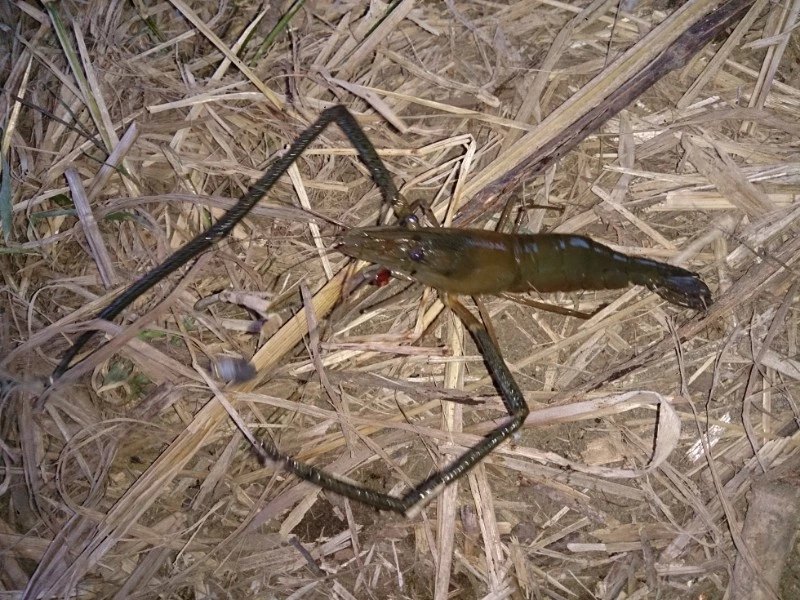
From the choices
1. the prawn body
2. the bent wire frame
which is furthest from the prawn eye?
the bent wire frame

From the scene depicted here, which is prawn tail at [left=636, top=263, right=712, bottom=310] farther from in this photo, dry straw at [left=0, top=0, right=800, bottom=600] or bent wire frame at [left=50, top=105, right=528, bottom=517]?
bent wire frame at [left=50, top=105, right=528, bottom=517]

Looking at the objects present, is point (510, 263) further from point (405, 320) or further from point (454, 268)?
point (405, 320)

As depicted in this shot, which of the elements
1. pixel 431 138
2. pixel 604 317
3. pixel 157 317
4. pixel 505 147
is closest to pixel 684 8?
pixel 505 147

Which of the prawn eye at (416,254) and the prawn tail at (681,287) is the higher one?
the prawn eye at (416,254)

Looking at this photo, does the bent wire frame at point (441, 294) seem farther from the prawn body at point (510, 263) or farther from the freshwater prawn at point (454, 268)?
the prawn body at point (510, 263)

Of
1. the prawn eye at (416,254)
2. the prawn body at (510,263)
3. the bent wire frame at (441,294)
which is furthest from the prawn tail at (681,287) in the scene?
the prawn eye at (416,254)

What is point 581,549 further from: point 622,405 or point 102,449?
point 102,449

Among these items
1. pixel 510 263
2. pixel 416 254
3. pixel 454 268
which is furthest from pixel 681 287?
pixel 416 254

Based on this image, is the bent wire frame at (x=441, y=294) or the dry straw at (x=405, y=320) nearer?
the bent wire frame at (x=441, y=294)
